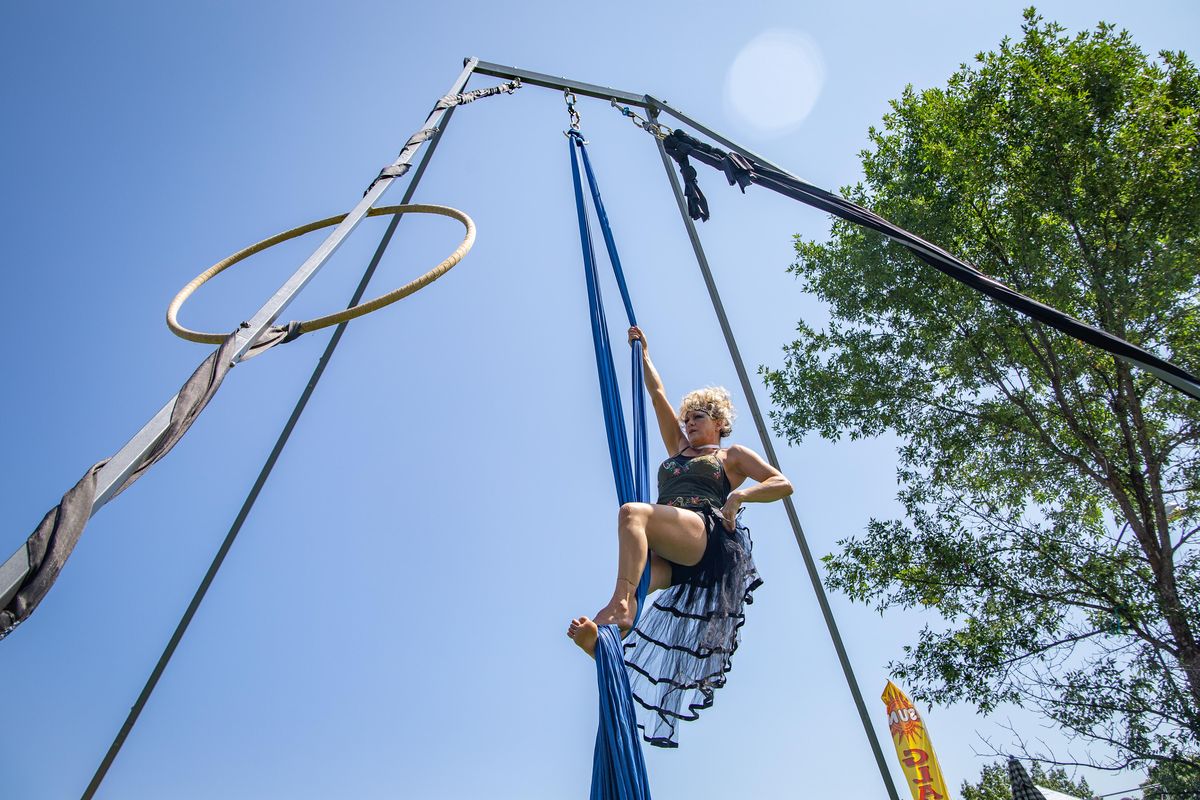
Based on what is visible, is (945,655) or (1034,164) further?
(1034,164)

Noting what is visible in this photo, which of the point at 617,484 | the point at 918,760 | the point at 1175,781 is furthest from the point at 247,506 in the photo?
the point at 918,760

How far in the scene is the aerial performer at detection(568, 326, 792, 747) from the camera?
252 cm

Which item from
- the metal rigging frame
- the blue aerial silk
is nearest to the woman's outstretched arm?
the blue aerial silk

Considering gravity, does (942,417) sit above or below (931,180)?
below

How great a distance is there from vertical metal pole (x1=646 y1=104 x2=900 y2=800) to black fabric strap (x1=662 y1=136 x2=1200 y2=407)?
42cm

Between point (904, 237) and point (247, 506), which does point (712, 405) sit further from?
point (247, 506)

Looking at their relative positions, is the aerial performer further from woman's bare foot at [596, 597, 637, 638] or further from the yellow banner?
the yellow banner

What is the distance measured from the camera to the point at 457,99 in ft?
10.2

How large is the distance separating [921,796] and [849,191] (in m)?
5.84

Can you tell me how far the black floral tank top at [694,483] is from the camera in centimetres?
275

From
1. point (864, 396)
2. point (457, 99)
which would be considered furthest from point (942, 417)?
point (457, 99)

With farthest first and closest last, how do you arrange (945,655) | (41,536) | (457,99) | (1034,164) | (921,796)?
(921,796) < (1034,164) < (945,655) < (457,99) < (41,536)

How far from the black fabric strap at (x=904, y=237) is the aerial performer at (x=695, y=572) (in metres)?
0.89

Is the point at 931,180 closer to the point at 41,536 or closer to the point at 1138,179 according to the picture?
the point at 1138,179
